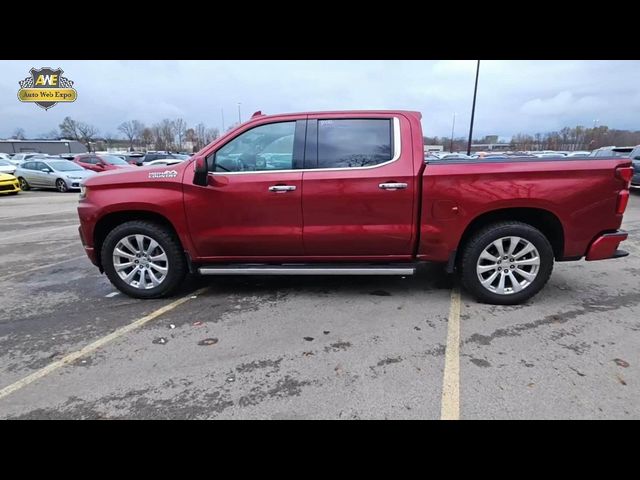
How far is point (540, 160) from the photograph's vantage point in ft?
12.5

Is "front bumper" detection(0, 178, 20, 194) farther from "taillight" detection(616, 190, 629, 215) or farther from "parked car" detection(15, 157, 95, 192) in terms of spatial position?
"taillight" detection(616, 190, 629, 215)

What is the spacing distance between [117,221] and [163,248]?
2.17 ft

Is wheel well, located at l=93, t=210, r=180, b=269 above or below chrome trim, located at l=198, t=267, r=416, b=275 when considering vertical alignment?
above

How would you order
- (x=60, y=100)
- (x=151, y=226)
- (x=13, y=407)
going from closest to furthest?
(x=13, y=407) → (x=151, y=226) → (x=60, y=100)

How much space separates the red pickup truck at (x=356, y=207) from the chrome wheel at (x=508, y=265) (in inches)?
0.4

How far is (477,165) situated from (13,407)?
430 centimetres

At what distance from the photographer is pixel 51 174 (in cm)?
1775

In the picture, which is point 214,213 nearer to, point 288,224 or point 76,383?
point 288,224

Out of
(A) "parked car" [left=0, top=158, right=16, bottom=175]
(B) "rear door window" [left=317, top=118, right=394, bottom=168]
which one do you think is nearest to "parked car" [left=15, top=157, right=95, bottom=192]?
(A) "parked car" [left=0, top=158, right=16, bottom=175]

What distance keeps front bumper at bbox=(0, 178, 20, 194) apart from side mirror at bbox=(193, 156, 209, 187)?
1752 cm

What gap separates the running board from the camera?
12.9 feet

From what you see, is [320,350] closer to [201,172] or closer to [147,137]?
[201,172]

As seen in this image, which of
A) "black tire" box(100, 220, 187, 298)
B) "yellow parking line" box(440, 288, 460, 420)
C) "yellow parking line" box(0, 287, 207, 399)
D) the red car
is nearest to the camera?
"yellow parking line" box(440, 288, 460, 420)
